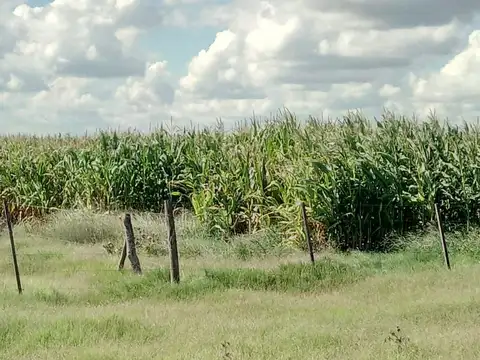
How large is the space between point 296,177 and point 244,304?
280 inches

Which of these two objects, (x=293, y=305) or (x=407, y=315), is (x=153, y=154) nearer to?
(x=293, y=305)

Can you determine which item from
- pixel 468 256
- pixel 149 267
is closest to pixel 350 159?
pixel 468 256

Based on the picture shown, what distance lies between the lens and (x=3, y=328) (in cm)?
1045

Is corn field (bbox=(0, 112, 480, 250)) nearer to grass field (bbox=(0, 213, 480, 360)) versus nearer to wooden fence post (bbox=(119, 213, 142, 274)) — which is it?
grass field (bbox=(0, 213, 480, 360))

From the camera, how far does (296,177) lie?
18484 millimetres

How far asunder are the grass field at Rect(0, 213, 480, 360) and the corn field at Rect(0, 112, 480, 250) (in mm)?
913

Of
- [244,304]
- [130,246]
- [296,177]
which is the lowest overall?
[244,304]

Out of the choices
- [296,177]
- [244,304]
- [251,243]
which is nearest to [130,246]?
[244,304]

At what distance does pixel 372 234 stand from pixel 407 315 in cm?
755

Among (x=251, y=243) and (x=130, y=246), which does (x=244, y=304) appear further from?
(x=251, y=243)

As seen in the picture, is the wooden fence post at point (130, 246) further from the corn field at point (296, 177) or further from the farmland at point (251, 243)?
the corn field at point (296, 177)

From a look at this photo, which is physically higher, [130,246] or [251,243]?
Answer: [130,246]

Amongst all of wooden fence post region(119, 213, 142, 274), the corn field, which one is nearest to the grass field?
wooden fence post region(119, 213, 142, 274)

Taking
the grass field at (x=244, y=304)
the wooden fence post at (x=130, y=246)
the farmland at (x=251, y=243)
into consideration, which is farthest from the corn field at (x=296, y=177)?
the wooden fence post at (x=130, y=246)
